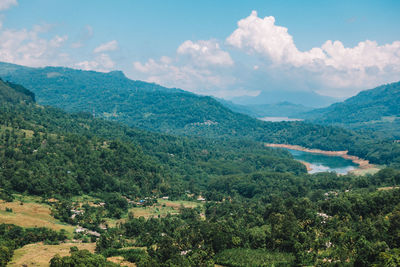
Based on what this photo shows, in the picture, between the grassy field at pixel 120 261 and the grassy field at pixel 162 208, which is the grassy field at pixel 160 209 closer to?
the grassy field at pixel 162 208

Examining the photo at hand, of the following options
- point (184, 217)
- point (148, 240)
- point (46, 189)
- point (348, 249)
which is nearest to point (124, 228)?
point (148, 240)

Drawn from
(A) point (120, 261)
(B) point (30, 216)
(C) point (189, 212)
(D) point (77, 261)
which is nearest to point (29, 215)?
(B) point (30, 216)

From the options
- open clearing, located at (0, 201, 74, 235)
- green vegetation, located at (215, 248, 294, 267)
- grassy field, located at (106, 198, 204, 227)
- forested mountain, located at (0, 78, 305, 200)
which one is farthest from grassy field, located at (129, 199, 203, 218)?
green vegetation, located at (215, 248, 294, 267)

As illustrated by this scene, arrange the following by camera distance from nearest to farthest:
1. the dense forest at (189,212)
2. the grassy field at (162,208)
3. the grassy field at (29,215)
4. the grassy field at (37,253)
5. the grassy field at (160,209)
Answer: the grassy field at (37,253)
the dense forest at (189,212)
the grassy field at (29,215)
the grassy field at (160,209)
the grassy field at (162,208)

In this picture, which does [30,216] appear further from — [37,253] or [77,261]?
[77,261]

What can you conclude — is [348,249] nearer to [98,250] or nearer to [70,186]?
[98,250]

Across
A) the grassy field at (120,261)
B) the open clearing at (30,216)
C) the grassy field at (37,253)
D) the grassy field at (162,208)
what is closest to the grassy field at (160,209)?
the grassy field at (162,208)
